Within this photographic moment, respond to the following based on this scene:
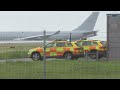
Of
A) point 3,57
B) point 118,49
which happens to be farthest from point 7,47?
point 118,49

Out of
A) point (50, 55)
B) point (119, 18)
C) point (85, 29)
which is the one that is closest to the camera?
point (50, 55)

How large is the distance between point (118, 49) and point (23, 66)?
7.60 m

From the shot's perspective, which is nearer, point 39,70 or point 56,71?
point 56,71

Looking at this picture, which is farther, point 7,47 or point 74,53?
point 74,53

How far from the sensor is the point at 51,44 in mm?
26797

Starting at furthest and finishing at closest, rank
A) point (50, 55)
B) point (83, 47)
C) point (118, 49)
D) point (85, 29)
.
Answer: point (85, 29) < point (83, 47) < point (50, 55) < point (118, 49)

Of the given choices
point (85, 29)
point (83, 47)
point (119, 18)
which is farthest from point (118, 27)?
point (85, 29)

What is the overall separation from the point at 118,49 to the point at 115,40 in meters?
3.00

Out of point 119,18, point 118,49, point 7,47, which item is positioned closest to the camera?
point 7,47
